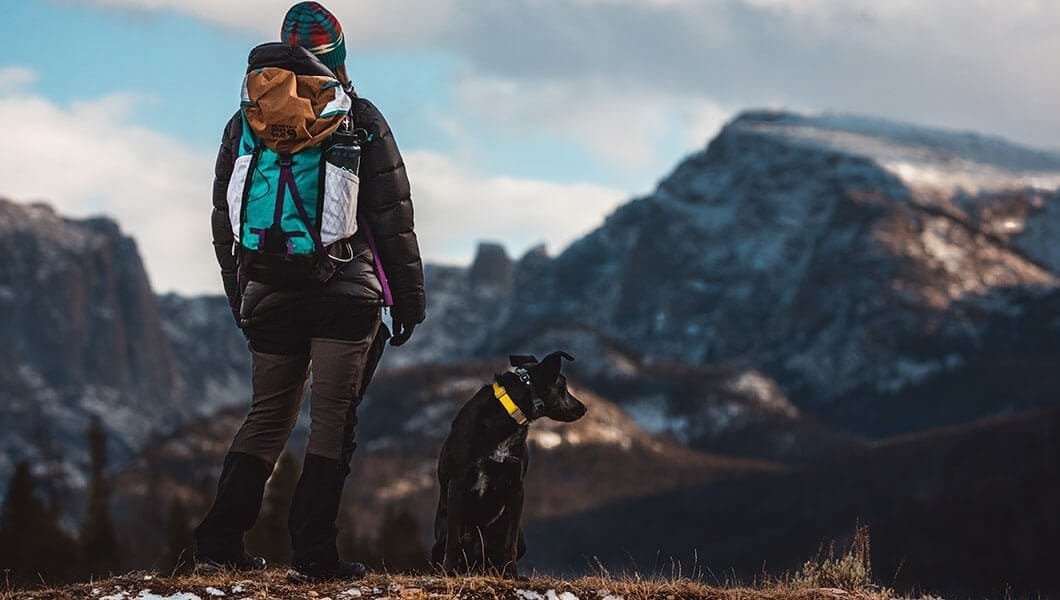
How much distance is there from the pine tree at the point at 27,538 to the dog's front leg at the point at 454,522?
75818 mm

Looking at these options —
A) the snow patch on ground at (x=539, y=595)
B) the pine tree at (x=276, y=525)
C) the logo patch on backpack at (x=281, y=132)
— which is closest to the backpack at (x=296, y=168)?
the logo patch on backpack at (x=281, y=132)

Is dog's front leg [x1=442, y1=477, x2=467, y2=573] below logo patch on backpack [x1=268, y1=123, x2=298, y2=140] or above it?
below

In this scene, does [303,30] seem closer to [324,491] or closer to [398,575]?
[324,491]

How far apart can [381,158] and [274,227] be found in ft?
2.84

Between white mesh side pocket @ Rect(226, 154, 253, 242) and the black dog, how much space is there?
2465mm

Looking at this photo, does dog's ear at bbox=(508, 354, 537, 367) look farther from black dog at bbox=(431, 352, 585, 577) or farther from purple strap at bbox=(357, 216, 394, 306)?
purple strap at bbox=(357, 216, 394, 306)

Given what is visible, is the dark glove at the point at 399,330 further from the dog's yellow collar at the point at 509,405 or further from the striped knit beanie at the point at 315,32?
the striped knit beanie at the point at 315,32

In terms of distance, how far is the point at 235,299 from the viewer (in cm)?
1270

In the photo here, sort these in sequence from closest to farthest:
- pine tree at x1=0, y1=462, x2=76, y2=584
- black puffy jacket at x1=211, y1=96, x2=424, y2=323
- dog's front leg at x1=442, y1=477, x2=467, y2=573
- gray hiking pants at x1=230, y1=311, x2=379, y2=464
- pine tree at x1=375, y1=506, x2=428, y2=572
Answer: black puffy jacket at x1=211, y1=96, x2=424, y2=323 < gray hiking pants at x1=230, y1=311, x2=379, y2=464 < dog's front leg at x1=442, y1=477, x2=467, y2=573 < pine tree at x1=0, y1=462, x2=76, y2=584 < pine tree at x1=375, y1=506, x2=428, y2=572

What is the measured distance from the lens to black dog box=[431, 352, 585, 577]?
13398mm

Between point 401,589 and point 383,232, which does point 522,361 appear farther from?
point 401,589

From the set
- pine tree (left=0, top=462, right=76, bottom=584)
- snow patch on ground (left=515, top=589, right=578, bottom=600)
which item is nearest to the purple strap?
snow patch on ground (left=515, top=589, right=578, bottom=600)

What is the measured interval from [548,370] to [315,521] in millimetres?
2862

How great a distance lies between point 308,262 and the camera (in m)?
11.6
